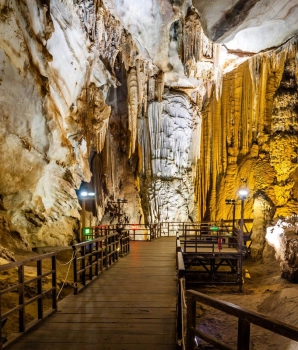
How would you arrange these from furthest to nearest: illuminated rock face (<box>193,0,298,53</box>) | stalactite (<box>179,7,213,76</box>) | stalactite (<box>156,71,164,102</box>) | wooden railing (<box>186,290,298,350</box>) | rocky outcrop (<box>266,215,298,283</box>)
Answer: stalactite (<box>156,71,164,102</box>)
stalactite (<box>179,7,213,76</box>)
rocky outcrop (<box>266,215,298,283</box>)
illuminated rock face (<box>193,0,298,53</box>)
wooden railing (<box>186,290,298,350</box>)

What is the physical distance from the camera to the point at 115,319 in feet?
14.2

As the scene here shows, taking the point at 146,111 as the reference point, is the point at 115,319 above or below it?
below

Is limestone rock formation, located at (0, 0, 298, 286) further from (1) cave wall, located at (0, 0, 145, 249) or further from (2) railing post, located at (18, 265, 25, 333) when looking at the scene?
(2) railing post, located at (18, 265, 25, 333)

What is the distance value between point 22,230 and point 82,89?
5409mm

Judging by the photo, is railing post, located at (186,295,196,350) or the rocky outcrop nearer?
railing post, located at (186,295,196,350)

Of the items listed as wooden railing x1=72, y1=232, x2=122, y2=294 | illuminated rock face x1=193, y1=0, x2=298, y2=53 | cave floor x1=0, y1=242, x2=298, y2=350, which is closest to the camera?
wooden railing x1=72, y1=232, x2=122, y2=294

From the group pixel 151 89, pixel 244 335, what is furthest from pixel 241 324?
pixel 151 89

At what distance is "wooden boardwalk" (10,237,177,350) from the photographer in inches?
139

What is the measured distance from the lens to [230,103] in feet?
61.5

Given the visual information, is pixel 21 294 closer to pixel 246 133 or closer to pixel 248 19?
pixel 248 19

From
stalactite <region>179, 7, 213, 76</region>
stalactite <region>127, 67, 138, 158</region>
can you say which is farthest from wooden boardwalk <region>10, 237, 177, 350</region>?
stalactite <region>127, 67, 138, 158</region>

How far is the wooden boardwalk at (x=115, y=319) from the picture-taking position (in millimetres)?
3529

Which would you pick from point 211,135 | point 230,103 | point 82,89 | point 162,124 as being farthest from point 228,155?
point 82,89

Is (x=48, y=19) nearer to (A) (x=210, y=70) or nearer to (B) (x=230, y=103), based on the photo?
(A) (x=210, y=70)
